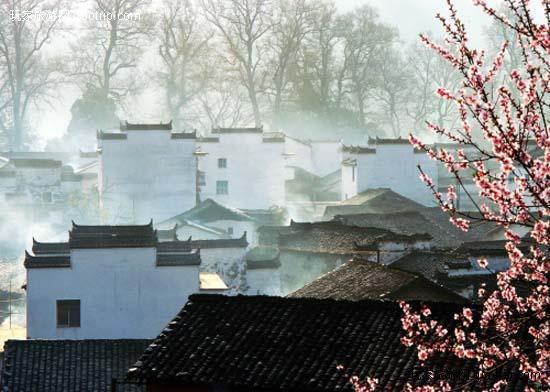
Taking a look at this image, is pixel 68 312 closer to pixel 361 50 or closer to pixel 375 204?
pixel 375 204

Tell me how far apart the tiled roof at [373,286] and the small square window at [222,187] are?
29056 millimetres

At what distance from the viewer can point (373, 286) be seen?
2673 centimetres

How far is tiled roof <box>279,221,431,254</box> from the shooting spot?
37281mm

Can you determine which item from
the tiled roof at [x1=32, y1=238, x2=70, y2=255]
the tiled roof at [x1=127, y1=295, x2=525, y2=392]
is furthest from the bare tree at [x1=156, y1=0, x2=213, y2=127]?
the tiled roof at [x1=127, y1=295, x2=525, y2=392]

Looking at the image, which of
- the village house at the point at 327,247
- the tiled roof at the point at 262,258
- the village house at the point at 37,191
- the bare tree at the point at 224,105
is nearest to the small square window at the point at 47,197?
the village house at the point at 37,191

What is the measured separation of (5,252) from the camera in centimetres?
5122

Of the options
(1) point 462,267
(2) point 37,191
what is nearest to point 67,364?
(1) point 462,267

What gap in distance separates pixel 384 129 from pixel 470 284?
53.5m

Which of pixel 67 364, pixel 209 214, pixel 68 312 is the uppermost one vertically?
pixel 209 214

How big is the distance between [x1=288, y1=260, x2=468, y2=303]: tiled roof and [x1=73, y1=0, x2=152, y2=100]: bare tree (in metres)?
40.3

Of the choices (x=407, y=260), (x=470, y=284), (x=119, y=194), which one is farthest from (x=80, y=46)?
(x=470, y=284)

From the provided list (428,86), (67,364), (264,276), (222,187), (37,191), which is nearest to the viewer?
(67,364)

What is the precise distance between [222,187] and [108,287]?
88.3ft

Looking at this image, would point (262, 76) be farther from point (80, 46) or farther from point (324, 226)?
point (324, 226)
